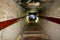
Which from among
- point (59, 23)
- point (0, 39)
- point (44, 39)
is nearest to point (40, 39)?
point (44, 39)

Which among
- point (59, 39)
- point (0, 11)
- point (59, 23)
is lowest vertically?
point (59, 39)

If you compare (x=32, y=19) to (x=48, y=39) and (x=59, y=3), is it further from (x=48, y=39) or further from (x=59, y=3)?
(x=59, y=3)

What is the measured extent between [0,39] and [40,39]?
8.88 ft

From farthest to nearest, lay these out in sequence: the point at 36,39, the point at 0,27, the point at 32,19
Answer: the point at 32,19 < the point at 36,39 < the point at 0,27

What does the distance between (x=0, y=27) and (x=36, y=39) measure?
279 centimetres

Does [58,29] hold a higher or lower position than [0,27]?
lower

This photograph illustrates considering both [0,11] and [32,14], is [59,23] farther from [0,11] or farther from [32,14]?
[32,14]

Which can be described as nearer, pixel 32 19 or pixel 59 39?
pixel 59 39

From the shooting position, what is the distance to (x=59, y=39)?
395cm

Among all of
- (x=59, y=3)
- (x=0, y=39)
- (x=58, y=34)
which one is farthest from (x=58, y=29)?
(x=0, y=39)

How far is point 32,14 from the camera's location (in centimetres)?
1862

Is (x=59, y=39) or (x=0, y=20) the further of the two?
(x=59, y=39)

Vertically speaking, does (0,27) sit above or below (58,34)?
above

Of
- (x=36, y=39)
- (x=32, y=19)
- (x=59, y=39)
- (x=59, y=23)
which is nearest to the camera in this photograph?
(x=59, y=23)
